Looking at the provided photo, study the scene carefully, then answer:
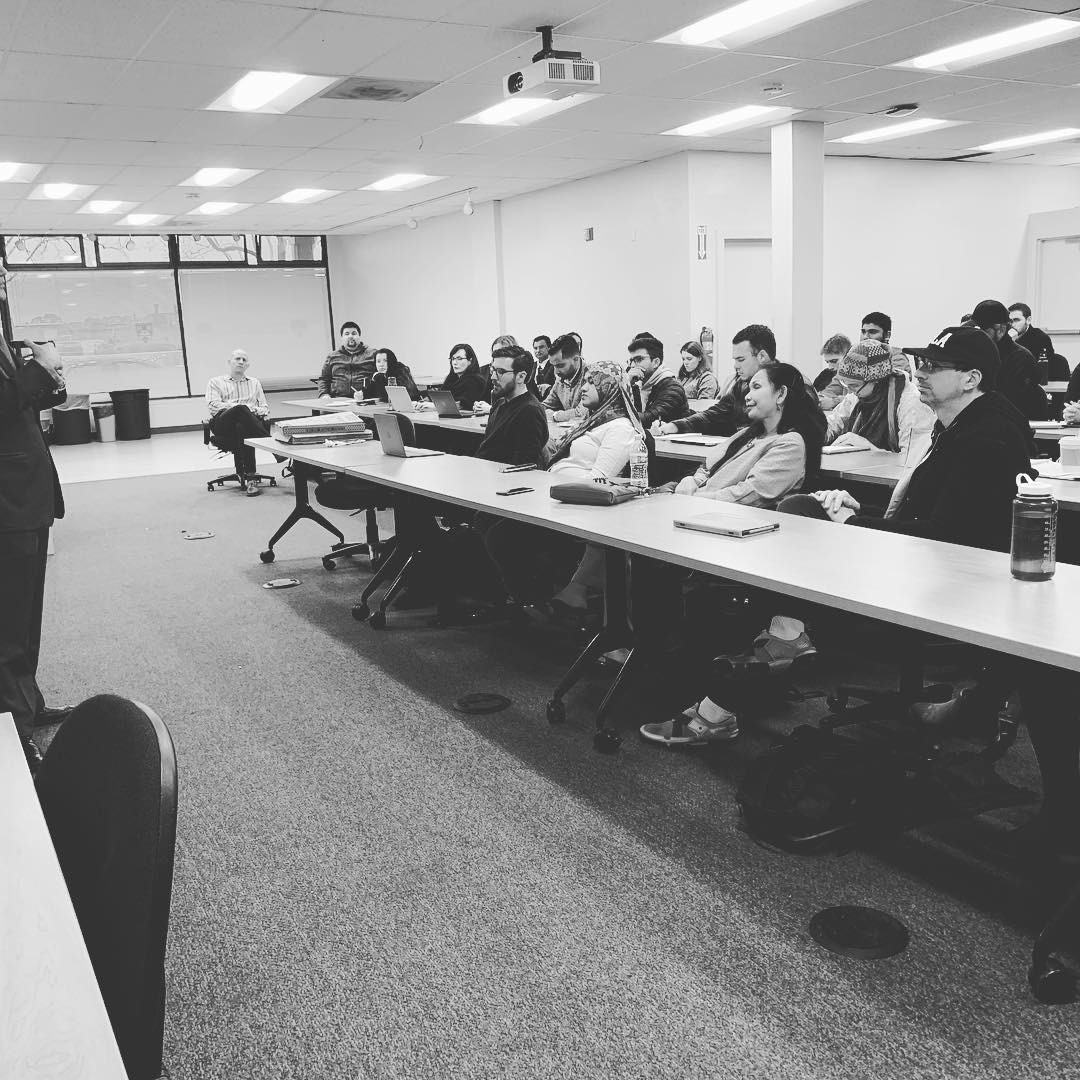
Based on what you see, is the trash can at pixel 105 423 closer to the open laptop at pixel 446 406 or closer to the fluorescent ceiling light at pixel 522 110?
the open laptop at pixel 446 406

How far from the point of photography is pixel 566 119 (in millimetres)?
7664

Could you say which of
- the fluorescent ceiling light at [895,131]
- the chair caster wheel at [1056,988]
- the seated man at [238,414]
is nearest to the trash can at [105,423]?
the seated man at [238,414]

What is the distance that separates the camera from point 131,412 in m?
14.3

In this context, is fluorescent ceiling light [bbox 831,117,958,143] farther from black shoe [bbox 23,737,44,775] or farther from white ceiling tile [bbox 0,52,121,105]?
black shoe [bbox 23,737,44,775]

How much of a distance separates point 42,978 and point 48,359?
9.04 feet

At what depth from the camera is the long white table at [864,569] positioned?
2.00 meters

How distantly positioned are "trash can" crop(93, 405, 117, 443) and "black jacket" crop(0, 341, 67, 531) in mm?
11793

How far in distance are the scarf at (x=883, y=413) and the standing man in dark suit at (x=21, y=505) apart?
3512 millimetres

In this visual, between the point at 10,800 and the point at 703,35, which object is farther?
the point at 703,35

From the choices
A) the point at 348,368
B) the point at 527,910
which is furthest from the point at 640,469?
the point at 348,368

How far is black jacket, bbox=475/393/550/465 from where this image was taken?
514 cm

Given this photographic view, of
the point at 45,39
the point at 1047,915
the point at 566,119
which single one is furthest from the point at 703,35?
the point at 1047,915

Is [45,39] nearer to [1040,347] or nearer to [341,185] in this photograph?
[341,185]

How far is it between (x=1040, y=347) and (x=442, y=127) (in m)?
5.13
